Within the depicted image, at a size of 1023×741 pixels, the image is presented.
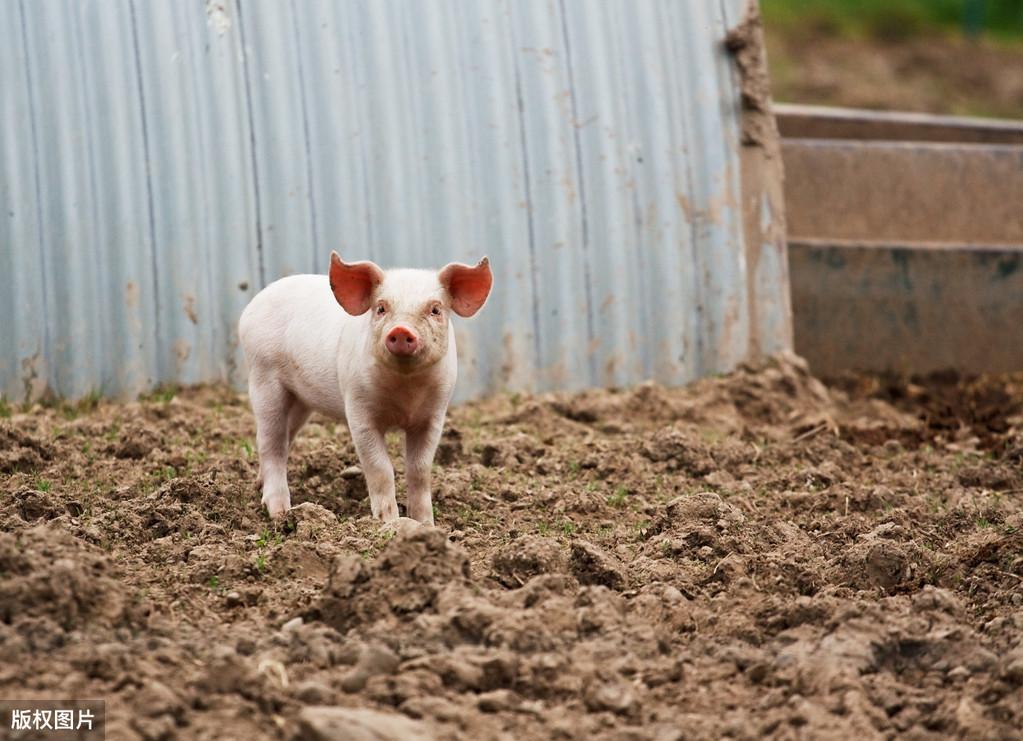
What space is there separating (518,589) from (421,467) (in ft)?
3.63

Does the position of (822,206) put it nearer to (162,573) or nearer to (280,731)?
(162,573)

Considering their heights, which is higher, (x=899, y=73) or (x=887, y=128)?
(x=899, y=73)

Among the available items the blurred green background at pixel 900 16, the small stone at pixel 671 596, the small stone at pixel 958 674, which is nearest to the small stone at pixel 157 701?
the small stone at pixel 671 596

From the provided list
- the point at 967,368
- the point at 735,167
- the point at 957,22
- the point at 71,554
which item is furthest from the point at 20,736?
the point at 957,22

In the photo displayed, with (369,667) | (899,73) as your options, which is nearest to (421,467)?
(369,667)

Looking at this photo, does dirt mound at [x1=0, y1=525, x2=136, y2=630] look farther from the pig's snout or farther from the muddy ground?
the pig's snout

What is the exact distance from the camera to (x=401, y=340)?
15.0 ft

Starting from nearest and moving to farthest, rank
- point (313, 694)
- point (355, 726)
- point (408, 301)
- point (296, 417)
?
point (355, 726)
point (313, 694)
point (408, 301)
point (296, 417)

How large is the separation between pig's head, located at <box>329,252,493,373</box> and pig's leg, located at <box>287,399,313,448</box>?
0.78m

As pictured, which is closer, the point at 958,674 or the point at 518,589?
the point at 958,674

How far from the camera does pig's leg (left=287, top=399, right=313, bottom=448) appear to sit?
5.53 meters

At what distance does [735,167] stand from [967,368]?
6.13ft

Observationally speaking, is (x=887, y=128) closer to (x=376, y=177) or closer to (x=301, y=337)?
(x=376, y=177)

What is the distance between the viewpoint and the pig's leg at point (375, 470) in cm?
495
